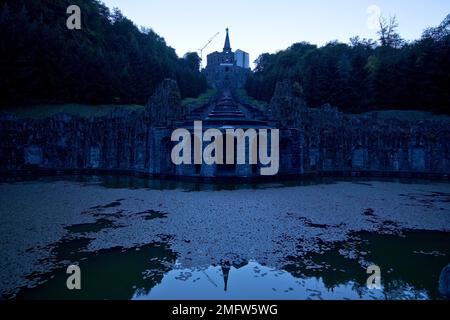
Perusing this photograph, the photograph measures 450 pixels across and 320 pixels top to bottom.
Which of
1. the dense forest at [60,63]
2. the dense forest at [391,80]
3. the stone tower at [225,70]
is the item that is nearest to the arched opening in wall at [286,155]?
the dense forest at [391,80]

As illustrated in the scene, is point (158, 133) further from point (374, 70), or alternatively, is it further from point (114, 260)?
point (374, 70)

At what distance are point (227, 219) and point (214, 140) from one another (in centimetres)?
1217

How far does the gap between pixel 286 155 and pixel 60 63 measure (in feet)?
144

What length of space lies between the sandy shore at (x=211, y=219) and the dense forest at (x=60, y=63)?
3173 centimetres

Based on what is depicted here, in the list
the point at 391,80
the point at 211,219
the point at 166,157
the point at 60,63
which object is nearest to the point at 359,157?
the point at 166,157

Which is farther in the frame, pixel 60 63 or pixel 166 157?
pixel 60 63

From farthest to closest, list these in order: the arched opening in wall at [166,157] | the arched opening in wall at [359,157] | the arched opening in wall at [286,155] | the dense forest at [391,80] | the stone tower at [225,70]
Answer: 1. the stone tower at [225,70]
2. the dense forest at [391,80]
3. the arched opening in wall at [359,157]
4. the arched opening in wall at [286,155]
5. the arched opening in wall at [166,157]

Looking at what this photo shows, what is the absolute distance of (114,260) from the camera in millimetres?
8984

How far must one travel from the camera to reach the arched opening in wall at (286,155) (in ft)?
91.8

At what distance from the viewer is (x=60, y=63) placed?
5006 centimetres

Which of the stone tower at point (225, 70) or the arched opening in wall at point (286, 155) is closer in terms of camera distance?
the arched opening in wall at point (286, 155)

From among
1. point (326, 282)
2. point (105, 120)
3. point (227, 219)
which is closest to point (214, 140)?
point (227, 219)

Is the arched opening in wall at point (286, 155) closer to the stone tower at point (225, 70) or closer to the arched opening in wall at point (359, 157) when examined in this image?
the arched opening in wall at point (359, 157)

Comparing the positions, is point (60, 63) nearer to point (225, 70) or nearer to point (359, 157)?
point (359, 157)
